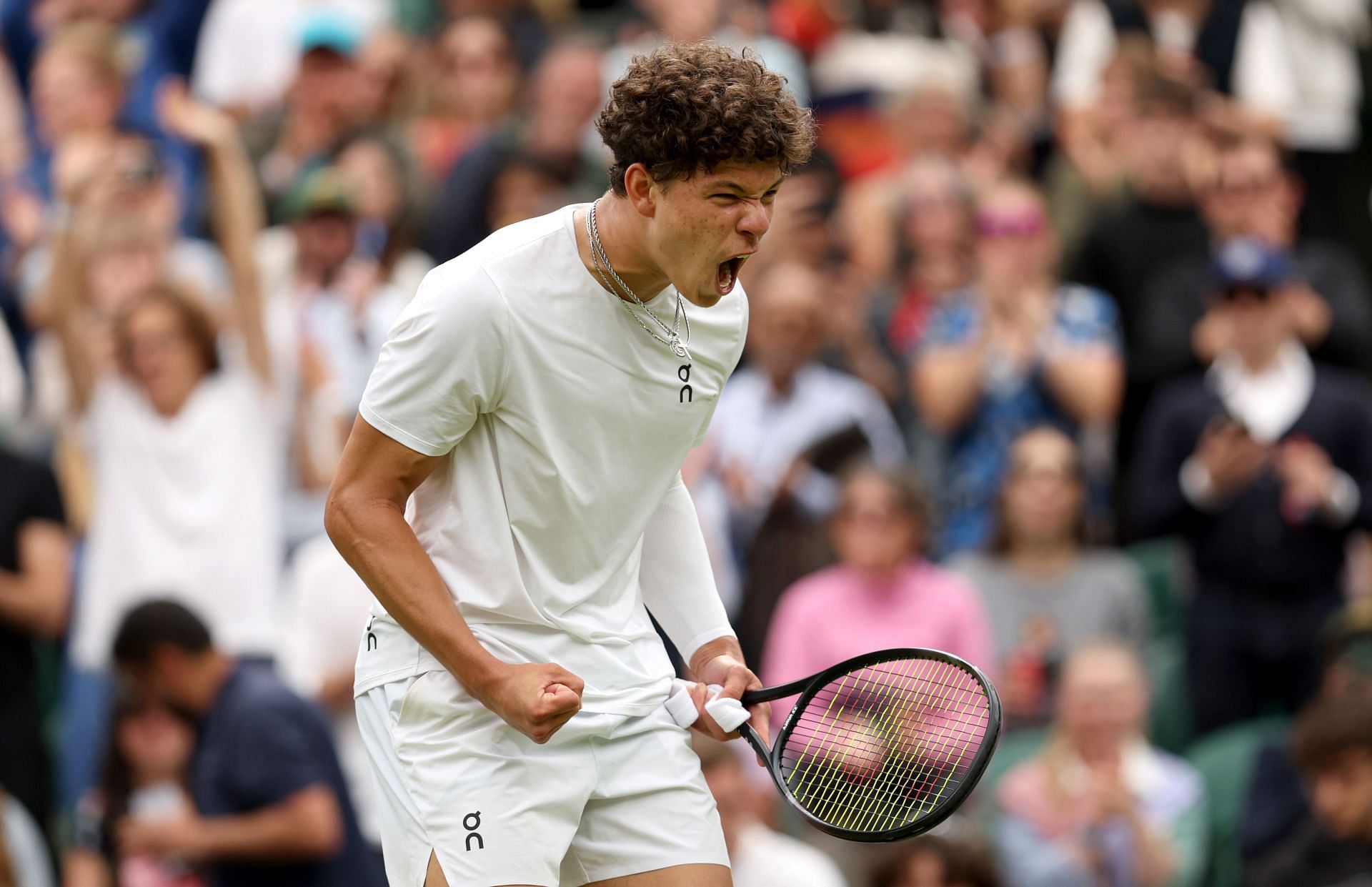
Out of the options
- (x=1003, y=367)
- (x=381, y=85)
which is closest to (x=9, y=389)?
(x=381, y=85)

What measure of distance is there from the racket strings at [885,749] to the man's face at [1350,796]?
2617mm

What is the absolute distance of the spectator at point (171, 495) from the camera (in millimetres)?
7277

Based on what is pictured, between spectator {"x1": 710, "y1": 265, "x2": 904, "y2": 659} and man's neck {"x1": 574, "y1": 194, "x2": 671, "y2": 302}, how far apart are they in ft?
12.7

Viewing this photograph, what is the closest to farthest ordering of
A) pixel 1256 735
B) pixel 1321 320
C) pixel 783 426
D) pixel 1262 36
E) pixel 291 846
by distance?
pixel 291 846 → pixel 1256 735 → pixel 783 426 → pixel 1321 320 → pixel 1262 36

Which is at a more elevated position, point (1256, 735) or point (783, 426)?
point (783, 426)

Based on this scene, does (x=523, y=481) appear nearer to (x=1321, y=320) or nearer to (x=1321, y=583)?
(x=1321, y=583)

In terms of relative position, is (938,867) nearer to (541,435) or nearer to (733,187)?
(541,435)

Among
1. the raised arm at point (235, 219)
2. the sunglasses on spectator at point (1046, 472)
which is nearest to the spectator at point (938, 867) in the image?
the sunglasses on spectator at point (1046, 472)

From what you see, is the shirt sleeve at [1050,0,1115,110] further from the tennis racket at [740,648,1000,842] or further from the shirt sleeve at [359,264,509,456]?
the shirt sleeve at [359,264,509,456]

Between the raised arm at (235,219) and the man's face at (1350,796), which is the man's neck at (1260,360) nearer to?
the man's face at (1350,796)

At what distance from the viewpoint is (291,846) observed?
20.0ft

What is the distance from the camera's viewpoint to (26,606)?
7.21 m

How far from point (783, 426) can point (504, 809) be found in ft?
14.0

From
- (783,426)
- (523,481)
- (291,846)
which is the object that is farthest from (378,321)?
(523,481)
